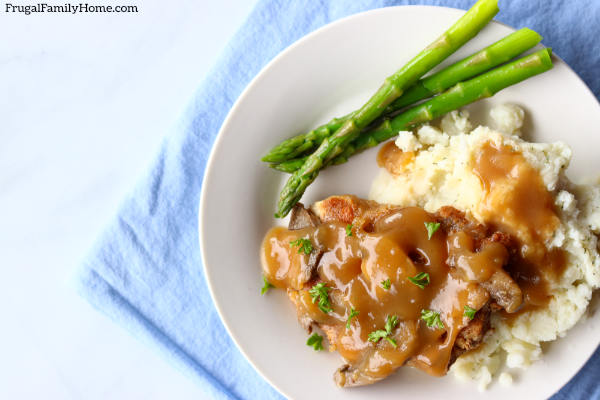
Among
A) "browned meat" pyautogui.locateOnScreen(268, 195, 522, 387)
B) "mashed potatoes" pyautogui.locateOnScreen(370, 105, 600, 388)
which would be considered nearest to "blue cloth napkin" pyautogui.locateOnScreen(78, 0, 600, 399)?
"browned meat" pyautogui.locateOnScreen(268, 195, 522, 387)

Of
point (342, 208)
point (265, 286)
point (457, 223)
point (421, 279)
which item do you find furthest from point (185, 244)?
point (457, 223)

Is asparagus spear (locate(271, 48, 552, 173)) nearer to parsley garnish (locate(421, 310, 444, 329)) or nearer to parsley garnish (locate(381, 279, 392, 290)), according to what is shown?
parsley garnish (locate(381, 279, 392, 290))

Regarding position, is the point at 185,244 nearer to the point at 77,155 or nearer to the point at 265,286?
the point at 265,286

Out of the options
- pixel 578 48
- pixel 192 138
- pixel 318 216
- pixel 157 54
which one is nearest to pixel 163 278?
pixel 192 138

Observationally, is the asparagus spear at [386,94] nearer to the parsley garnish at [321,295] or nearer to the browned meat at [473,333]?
the parsley garnish at [321,295]

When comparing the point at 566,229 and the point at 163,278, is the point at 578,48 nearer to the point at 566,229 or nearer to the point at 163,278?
the point at 566,229

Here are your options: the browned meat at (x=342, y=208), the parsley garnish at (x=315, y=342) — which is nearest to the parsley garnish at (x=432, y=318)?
the browned meat at (x=342, y=208)
